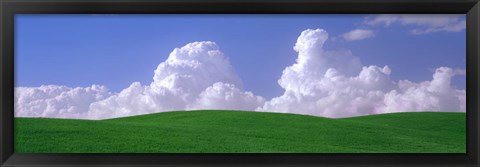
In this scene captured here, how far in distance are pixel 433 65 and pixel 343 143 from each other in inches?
59.3

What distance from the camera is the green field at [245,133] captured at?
15.0 ft

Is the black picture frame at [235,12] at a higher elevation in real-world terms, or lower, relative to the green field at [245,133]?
higher

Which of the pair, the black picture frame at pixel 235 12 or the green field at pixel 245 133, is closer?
the black picture frame at pixel 235 12

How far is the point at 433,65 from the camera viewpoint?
14.8 feet

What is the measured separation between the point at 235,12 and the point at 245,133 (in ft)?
11.0

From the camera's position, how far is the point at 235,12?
8.57 ft

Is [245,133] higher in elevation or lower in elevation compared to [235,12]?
lower

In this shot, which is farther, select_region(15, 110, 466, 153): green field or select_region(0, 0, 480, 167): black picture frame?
select_region(15, 110, 466, 153): green field

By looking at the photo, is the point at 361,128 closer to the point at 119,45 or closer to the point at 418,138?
the point at 418,138

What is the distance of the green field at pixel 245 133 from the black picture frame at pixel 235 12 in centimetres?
157

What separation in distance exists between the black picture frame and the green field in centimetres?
157

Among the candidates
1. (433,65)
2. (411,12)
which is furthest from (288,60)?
(411,12)

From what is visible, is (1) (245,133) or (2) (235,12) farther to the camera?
(1) (245,133)

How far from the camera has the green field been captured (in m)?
4.56
